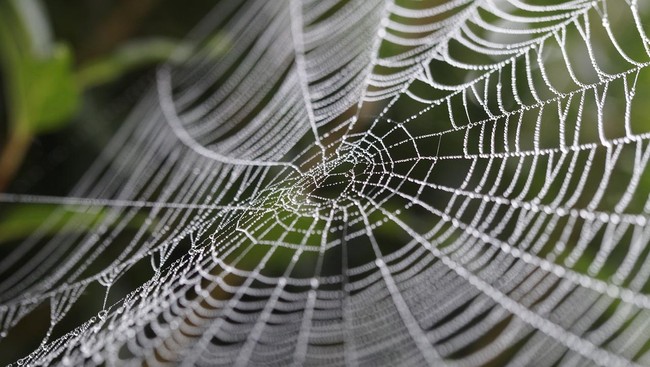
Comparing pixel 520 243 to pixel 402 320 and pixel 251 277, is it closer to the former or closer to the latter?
pixel 402 320

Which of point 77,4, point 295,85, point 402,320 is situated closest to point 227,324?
point 402,320

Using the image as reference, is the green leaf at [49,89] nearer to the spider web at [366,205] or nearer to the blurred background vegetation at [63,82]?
the blurred background vegetation at [63,82]

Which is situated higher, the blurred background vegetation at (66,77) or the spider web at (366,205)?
the blurred background vegetation at (66,77)

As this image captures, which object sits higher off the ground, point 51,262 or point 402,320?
point 51,262

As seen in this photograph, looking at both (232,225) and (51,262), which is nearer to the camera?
(232,225)

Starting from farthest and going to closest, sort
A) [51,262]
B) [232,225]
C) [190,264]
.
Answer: [51,262] → [232,225] → [190,264]

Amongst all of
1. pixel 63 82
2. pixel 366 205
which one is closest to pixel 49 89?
pixel 63 82

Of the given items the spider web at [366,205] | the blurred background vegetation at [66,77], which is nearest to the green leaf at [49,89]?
the blurred background vegetation at [66,77]

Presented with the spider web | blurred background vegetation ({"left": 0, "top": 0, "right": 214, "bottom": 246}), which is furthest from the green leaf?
the spider web

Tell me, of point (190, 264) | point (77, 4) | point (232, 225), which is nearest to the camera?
point (190, 264)
